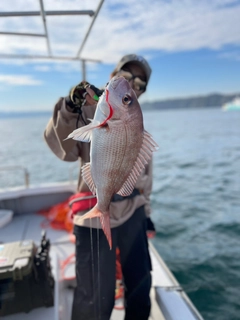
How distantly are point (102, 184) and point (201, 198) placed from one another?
8837mm

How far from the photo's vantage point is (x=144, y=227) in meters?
2.64

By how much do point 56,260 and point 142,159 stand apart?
235 centimetres

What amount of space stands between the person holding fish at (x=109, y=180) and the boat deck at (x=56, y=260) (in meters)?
0.40

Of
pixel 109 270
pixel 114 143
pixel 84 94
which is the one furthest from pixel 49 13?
pixel 109 270

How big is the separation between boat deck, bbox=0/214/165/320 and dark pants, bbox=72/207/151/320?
1.31 feet

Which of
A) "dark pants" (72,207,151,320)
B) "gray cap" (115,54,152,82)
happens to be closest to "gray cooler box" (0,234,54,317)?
"dark pants" (72,207,151,320)

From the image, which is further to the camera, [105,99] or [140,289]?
[140,289]

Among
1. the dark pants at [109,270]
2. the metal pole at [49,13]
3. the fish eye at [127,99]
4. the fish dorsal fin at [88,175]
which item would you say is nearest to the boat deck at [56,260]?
the dark pants at [109,270]

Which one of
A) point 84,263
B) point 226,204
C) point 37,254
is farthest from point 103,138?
point 226,204

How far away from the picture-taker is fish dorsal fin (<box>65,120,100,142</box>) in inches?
61.4

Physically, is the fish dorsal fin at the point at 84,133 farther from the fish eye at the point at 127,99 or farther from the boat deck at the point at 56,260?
the boat deck at the point at 56,260

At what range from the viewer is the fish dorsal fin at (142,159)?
5.67ft

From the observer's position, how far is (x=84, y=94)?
1.93 metres

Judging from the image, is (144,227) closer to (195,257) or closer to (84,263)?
(84,263)
